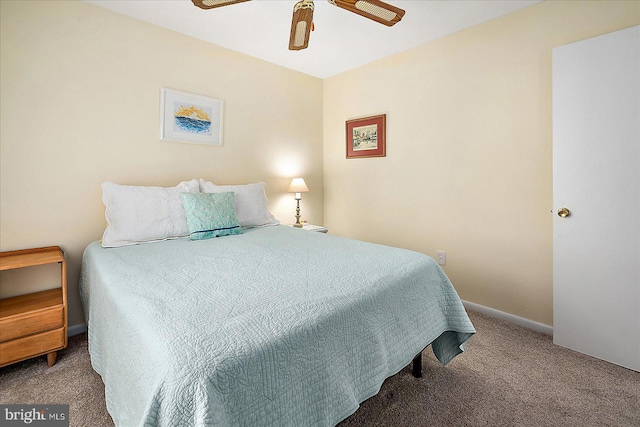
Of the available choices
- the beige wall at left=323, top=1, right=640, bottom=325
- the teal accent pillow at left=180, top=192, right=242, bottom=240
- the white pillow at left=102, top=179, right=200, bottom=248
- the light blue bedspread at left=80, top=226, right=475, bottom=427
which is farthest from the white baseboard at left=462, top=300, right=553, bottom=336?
the white pillow at left=102, top=179, right=200, bottom=248

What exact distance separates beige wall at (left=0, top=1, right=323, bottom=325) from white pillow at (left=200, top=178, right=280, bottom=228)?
356 millimetres

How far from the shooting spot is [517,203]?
2.40m

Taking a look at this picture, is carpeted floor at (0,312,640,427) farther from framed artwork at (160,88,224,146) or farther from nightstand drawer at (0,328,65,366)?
framed artwork at (160,88,224,146)

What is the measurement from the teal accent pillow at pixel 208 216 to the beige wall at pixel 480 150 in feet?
5.50

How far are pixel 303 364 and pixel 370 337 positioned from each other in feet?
1.17

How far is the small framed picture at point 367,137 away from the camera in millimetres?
3288

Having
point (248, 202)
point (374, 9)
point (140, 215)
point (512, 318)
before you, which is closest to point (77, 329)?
point (140, 215)

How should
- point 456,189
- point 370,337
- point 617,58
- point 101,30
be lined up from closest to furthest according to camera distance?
point 370,337 → point 617,58 → point 101,30 → point 456,189

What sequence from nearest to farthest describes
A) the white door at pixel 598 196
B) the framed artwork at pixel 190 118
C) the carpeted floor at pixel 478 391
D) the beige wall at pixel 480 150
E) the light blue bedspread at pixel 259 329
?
the light blue bedspread at pixel 259 329 → the carpeted floor at pixel 478 391 → the white door at pixel 598 196 → the beige wall at pixel 480 150 → the framed artwork at pixel 190 118

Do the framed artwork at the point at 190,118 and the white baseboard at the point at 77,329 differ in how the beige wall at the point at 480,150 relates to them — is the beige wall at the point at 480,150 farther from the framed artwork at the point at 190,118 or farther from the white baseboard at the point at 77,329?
the white baseboard at the point at 77,329

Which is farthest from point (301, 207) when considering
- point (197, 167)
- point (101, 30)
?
point (101, 30)

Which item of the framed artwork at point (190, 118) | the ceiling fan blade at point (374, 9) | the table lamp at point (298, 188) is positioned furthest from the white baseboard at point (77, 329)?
the ceiling fan blade at point (374, 9)

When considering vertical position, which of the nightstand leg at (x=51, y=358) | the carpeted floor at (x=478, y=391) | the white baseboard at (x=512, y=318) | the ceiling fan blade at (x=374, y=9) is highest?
the ceiling fan blade at (x=374, y=9)

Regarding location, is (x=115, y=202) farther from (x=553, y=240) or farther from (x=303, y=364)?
(x=553, y=240)
